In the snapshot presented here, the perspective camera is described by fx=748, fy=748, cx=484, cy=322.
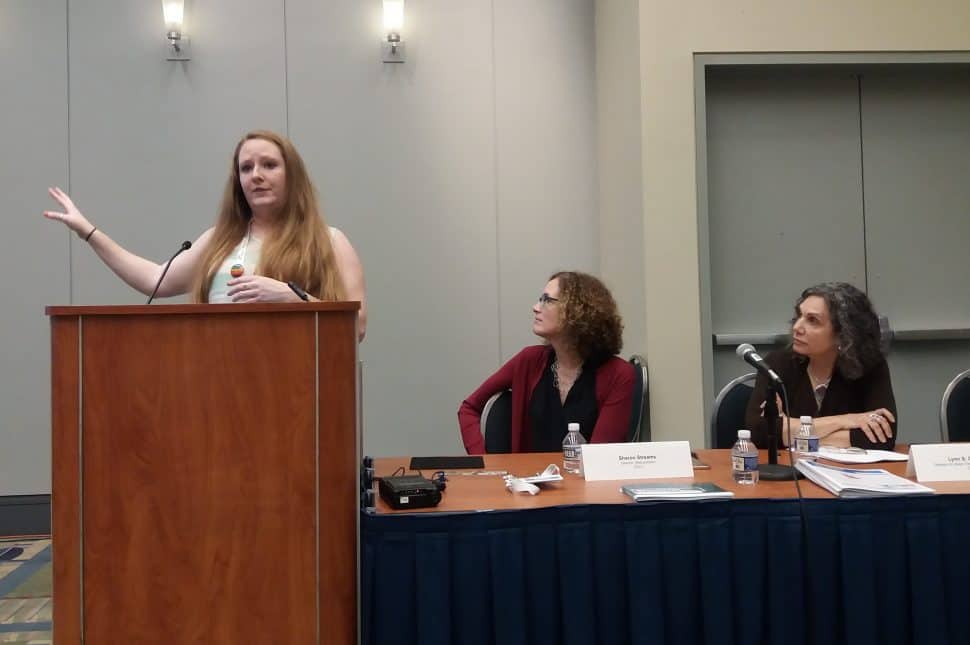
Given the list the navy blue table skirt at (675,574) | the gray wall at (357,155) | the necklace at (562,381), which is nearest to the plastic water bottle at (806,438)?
the navy blue table skirt at (675,574)

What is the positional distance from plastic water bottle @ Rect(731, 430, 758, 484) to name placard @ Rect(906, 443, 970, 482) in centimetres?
41

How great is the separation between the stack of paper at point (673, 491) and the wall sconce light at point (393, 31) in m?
3.16

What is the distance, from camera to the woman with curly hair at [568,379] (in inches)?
106

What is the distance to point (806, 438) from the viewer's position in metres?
2.23

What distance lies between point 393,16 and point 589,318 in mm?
2370

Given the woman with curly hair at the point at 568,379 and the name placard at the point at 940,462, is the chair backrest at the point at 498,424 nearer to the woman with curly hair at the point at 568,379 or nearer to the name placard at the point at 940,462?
the woman with curly hair at the point at 568,379

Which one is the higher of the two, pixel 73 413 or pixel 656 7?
pixel 656 7

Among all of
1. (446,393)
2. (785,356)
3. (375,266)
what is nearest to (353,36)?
(375,266)

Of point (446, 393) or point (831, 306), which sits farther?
point (446, 393)

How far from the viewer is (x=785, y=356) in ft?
8.68

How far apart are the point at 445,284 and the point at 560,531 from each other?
8.98 feet

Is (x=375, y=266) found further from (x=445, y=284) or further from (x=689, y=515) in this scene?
(x=689, y=515)

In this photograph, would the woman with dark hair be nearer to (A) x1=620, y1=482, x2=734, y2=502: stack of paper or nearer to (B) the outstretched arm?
A: (A) x1=620, y1=482, x2=734, y2=502: stack of paper

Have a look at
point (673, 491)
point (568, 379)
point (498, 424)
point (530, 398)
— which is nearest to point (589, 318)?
point (568, 379)
